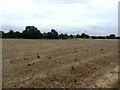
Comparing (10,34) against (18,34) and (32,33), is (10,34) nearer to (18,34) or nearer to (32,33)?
(18,34)

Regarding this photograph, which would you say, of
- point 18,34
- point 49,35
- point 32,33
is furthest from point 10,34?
point 49,35

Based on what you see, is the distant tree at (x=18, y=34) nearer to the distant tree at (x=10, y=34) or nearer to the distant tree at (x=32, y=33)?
the distant tree at (x=10, y=34)

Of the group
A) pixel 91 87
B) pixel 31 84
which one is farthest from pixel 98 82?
pixel 31 84

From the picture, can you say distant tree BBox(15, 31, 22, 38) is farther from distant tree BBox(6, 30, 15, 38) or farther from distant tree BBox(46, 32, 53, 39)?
distant tree BBox(46, 32, 53, 39)

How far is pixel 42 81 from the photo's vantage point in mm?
10727

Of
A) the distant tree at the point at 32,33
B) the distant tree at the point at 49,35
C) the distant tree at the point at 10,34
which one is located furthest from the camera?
the distant tree at the point at 49,35

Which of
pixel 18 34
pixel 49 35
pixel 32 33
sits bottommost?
pixel 49 35

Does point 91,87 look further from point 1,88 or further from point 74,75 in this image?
point 1,88

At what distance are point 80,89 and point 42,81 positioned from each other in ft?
5.26

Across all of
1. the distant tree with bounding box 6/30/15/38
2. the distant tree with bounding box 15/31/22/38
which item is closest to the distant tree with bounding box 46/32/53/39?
the distant tree with bounding box 15/31/22/38

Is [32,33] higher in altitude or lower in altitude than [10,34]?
higher

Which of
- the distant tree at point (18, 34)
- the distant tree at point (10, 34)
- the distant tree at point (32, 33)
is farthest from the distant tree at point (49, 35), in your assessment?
the distant tree at point (10, 34)

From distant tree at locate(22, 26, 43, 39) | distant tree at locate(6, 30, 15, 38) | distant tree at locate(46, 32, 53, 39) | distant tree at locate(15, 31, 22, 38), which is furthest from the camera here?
distant tree at locate(46, 32, 53, 39)

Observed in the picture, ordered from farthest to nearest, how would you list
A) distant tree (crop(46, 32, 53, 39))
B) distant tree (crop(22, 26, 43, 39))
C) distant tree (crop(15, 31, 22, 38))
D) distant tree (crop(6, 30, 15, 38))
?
distant tree (crop(46, 32, 53, 39)) < distant tree (crop(6, 30, 15, 38)) < distant tree (crop(22, 26, 43, 39)) < distant tree (crop(15, 31, 22, 38))
